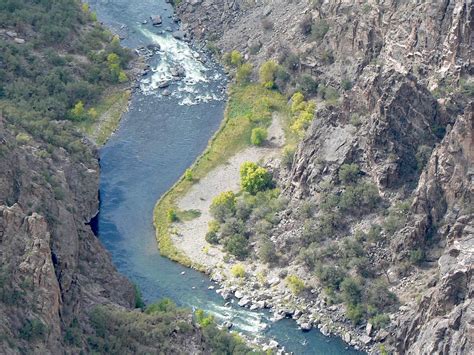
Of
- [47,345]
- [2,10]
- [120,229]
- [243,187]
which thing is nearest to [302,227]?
[243,187]

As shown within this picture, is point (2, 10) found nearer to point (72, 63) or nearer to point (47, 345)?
point (72, 63)

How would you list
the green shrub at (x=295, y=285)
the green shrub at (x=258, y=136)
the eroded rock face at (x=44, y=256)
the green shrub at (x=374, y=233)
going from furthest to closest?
the green shrub at (x=258, y=136), the green shrub at (x=374, y=233), the green shrub at (x=295, y=285), the eroded rock face at (x=44, y=256)

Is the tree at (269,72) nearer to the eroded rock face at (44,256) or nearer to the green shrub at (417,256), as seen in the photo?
the eroded rock face at (44,256)

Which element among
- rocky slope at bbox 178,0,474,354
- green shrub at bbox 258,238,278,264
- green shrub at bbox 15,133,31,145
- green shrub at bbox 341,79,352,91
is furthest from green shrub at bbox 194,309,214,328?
green shrub at bbox 341,79,352,91

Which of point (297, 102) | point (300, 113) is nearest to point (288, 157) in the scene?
point (300, 113)

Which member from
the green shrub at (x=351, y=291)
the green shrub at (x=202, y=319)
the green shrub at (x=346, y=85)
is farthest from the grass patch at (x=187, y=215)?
the green shrub at (x=346, y=85)

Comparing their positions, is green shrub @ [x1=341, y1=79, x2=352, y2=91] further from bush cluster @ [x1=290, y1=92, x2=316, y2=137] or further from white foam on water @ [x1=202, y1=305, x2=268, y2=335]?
white foam on water @ [x1=202, y1=305, x2=268, y2=335]
